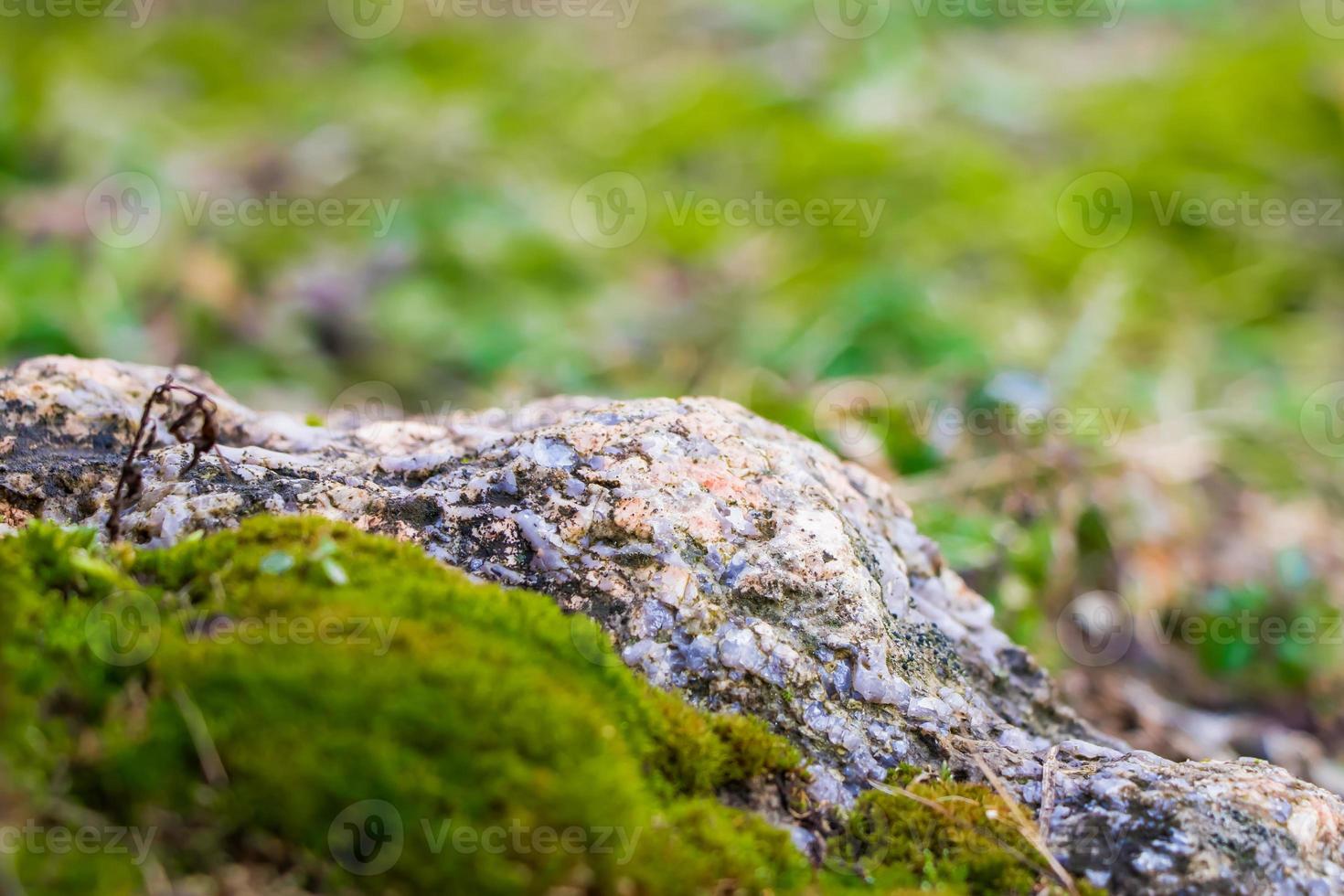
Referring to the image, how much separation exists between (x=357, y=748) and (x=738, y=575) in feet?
3.42

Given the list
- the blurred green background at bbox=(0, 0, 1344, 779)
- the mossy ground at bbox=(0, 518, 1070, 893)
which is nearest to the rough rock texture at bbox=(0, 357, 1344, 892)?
the mossy ground at bbox=(0, 518, 1070, 893)

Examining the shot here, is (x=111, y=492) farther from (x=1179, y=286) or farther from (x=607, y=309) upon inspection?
(x=1179, y=286)

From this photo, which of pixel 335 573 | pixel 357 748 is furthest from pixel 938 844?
pixel 335 573

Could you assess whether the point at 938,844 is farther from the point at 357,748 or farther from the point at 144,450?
A: the point at 144,450

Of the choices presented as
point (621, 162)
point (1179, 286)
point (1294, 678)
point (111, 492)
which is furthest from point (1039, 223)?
point (111, 492)

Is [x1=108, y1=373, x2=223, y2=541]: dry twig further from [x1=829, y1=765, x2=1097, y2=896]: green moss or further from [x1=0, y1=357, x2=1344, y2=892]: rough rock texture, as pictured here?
[x1=829, y1=765, x2=1097, y2=896]: green moss

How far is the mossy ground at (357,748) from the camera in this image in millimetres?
1741

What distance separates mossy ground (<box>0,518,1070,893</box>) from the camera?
5.71 feet

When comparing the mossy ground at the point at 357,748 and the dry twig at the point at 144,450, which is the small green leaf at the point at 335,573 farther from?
the dry twig at the point at 144,450

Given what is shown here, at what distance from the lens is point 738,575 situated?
2.57 metres

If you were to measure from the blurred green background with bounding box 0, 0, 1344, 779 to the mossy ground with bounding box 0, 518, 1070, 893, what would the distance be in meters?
2.34

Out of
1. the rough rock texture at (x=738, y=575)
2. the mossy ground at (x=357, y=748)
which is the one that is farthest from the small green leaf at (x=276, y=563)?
the rough rock texture at (x=738, y=575)

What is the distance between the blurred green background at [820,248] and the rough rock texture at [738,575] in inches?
64.6

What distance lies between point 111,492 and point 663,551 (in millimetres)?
1367
